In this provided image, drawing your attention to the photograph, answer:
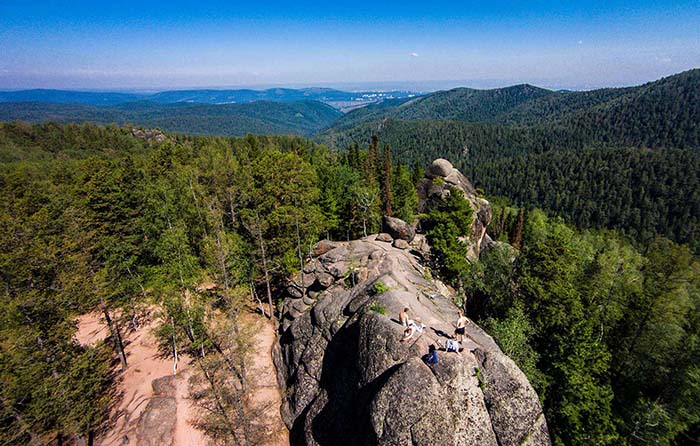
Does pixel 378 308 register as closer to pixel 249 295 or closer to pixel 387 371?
pixel 387 371

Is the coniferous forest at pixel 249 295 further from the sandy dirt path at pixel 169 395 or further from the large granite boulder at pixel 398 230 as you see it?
the large granite boulder at pixel 398 230

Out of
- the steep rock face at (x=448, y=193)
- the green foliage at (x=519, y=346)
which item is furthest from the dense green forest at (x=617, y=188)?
the green foliage at (x=519, y=346)

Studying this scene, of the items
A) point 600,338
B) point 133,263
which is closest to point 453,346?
point 600,338

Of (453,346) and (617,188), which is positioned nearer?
(453,346)

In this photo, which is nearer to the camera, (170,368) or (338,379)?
(338,379)

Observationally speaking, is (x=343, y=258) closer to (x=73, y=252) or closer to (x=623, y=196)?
(x=73, y=252)

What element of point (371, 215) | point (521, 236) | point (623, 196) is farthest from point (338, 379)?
point (623, 196)
